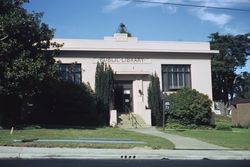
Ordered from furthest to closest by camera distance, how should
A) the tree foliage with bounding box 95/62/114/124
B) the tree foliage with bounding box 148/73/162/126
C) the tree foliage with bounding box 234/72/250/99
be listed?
the tree foliage with bounding box 234/72/250/99, the tree foliage with bounding box 148/73/162/126, the tree foliage with bounding box 95/62/114/124

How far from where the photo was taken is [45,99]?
3556cm

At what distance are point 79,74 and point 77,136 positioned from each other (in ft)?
50.6

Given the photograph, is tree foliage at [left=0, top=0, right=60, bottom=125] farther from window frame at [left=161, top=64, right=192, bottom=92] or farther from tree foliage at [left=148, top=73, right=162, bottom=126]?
window frame at [left=161, top=64, right=192, bottom=92]

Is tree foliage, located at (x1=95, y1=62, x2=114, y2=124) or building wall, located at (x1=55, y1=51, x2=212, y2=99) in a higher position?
building wall, located at (x1=55, y1=51, x2=212, y2=99)

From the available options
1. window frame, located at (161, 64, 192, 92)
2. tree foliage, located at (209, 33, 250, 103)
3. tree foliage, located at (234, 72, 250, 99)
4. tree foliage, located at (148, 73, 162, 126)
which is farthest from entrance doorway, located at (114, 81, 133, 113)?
tree foliage, located at (234, 72, 250, 99)

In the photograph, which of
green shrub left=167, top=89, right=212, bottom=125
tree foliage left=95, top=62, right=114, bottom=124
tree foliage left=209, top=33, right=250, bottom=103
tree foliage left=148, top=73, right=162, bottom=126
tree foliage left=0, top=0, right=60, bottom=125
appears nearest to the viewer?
tree foliage left=0, top=0, right=60, bottom=125

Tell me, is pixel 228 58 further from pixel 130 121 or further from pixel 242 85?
pixel 130 121

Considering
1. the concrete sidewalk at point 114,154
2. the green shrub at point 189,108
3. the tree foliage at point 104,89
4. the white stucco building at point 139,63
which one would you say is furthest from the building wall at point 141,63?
the concrete sidewalk at point 114,154

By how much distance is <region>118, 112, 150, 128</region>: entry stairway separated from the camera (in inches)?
1475

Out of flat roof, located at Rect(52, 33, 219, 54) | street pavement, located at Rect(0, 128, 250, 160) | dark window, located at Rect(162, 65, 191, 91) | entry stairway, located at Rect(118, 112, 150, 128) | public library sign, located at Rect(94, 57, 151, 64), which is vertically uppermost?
flat roof, located at Rect(52, 33, 219, 54)

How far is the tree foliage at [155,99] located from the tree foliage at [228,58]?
40.6 m

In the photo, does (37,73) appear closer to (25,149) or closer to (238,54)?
(25,149)

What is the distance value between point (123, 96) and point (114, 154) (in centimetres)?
2248

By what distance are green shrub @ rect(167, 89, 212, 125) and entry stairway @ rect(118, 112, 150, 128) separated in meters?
2.47
